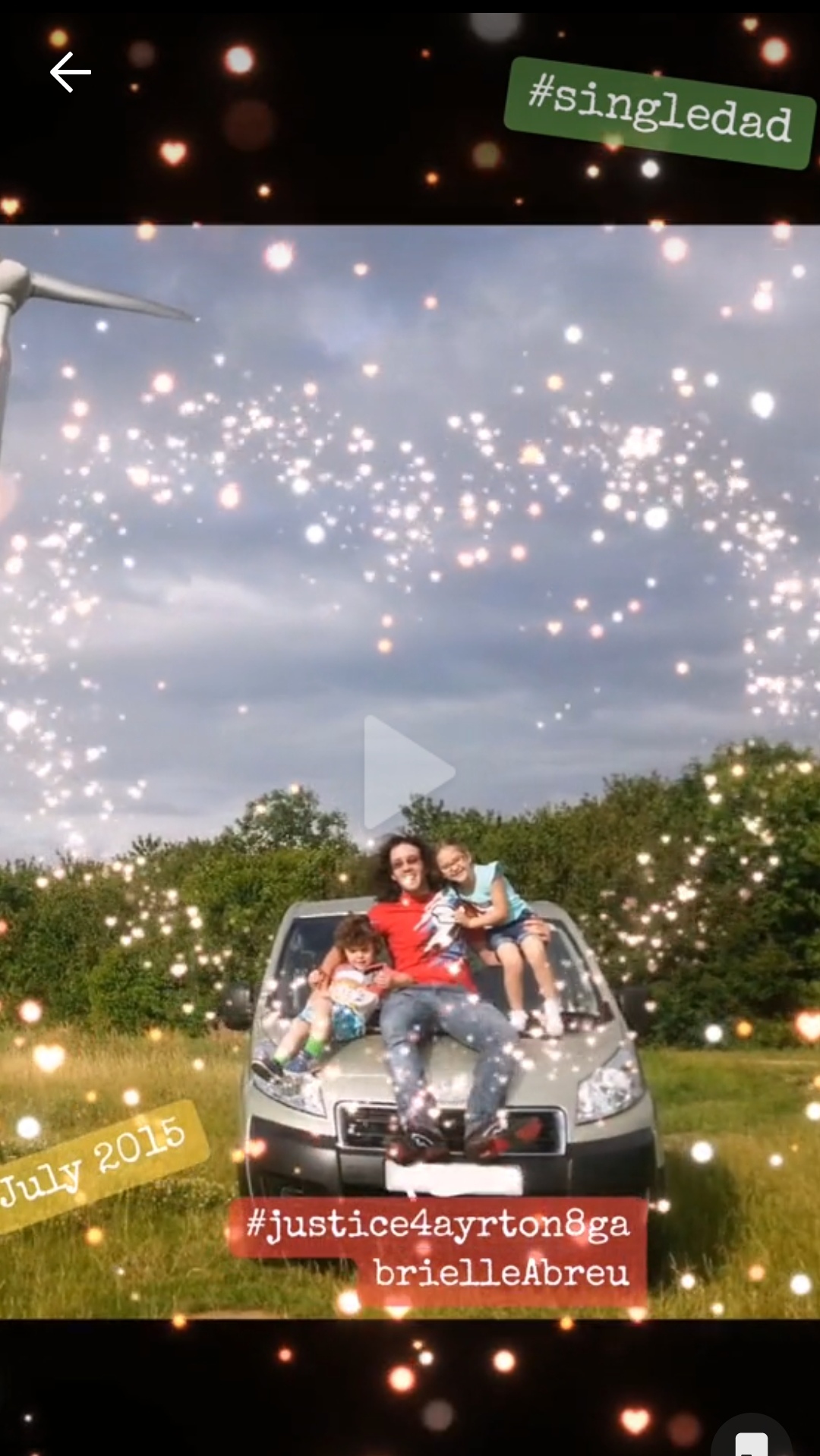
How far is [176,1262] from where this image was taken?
8.53 feet

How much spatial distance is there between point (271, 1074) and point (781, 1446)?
1.34 metres

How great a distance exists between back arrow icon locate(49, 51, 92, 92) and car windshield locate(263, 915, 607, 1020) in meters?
1.94

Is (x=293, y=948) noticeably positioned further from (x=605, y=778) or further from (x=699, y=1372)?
(x=699, y=1372)

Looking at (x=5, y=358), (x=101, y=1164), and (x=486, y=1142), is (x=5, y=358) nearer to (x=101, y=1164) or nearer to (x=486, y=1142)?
(x=101, y=1164)

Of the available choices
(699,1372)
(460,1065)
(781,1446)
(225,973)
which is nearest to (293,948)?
(225,973)

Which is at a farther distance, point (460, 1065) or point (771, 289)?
point (771, 289)

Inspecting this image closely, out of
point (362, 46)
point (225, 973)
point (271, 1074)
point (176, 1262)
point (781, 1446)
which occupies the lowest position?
point (781, 1446)

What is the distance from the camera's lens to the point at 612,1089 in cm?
257

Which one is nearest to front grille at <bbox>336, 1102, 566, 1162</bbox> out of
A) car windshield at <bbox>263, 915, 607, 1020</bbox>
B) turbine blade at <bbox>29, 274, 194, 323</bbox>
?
car windshield at <bbox>263, 915, 607, 1020</bbox>
